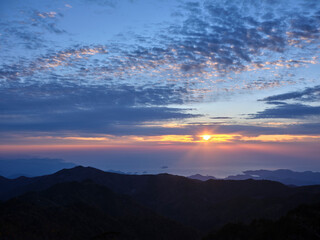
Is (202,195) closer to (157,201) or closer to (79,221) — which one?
(157,201)

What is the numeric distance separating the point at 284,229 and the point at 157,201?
7331 centimetres

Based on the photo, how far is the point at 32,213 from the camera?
1907 inches

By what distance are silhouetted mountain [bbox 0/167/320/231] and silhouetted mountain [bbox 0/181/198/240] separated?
15.1 meters

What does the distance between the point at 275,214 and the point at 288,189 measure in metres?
24.3

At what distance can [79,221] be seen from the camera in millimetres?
52625

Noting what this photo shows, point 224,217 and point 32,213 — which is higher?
point 32,213

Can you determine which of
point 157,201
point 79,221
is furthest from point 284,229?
point 157,201

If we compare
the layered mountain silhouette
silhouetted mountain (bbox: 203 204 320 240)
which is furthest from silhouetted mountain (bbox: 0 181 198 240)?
silhouetted mountain (bbox: 203 204 320 240)

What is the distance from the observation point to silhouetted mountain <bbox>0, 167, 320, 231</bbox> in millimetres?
66375

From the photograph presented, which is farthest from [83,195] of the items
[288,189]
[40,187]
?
[288,189]

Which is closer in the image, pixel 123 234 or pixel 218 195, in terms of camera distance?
pixel 123 234

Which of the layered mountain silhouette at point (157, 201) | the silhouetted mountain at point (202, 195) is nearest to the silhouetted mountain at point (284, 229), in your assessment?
the layered mountain silhouette at point (157, 201)

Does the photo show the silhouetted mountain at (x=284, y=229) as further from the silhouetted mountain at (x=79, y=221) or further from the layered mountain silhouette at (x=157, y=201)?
the layered mountain silhouette at (x=157, y=201)

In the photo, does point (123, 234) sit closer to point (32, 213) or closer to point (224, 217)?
point (32, 213)
